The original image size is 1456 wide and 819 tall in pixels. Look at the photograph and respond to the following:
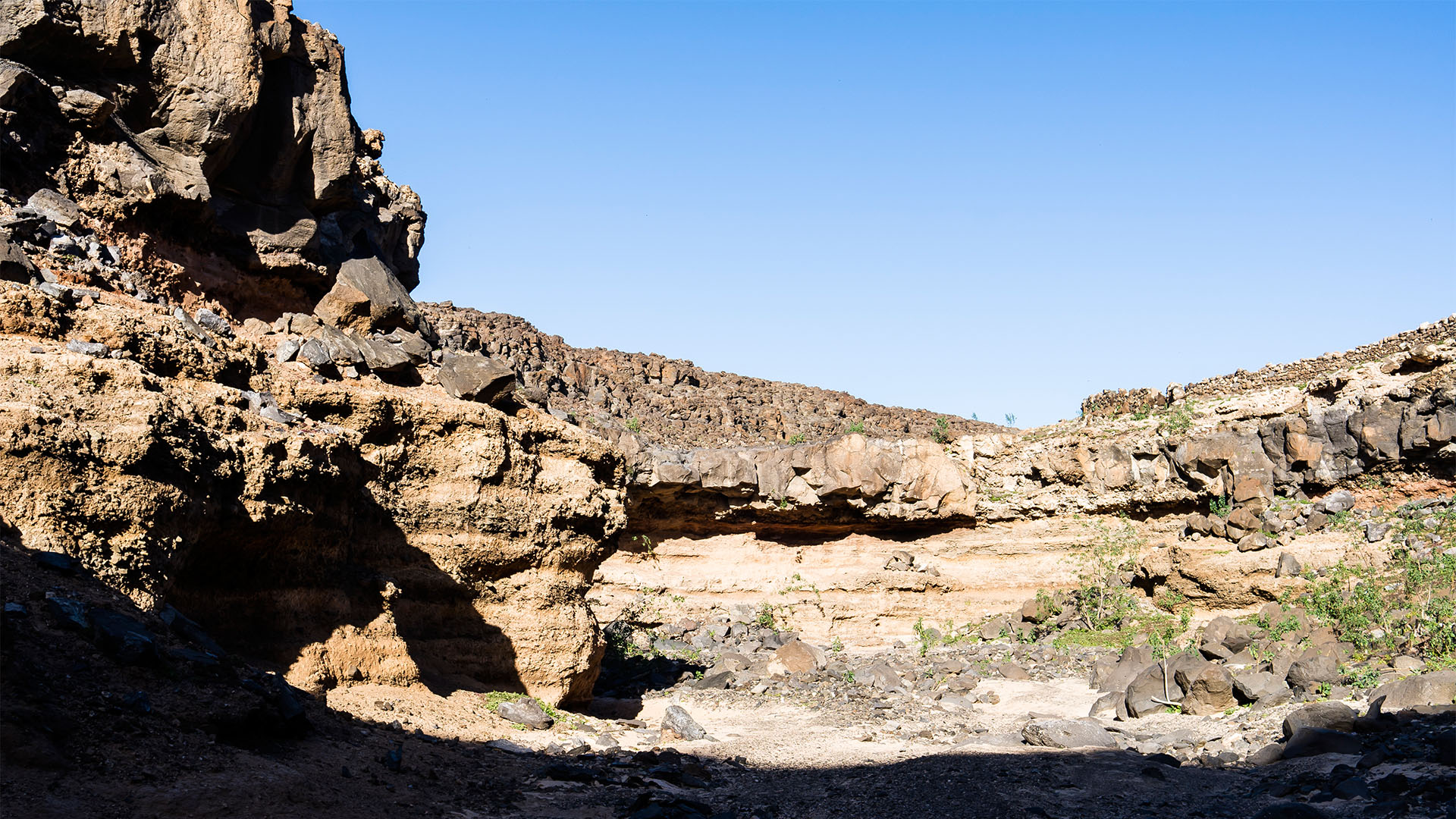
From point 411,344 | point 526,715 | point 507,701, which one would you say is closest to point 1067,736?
point 526,715

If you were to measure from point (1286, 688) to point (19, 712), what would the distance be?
41.5 feet

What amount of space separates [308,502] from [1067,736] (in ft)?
28.2

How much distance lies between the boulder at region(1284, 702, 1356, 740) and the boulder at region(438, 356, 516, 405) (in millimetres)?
9256

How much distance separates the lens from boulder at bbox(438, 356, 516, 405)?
11664 millimetres

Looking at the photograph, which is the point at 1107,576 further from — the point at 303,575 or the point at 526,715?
the point at 303,575

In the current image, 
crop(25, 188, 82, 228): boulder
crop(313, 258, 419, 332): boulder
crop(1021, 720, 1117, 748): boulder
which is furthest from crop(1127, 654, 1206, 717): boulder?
crop(25, 188, 82, 228): boulder

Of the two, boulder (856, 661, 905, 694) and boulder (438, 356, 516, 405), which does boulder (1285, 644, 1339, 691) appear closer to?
boulder (856, 661, 905, 694)

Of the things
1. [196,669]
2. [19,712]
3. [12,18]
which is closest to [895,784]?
[196,669]

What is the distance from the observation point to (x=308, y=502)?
8.56 meters

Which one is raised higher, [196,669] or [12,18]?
[12,18]

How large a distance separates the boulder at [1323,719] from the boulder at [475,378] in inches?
364

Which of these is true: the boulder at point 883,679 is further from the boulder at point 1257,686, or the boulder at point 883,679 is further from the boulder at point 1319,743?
the boulder at point 1319,743

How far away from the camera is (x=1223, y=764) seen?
9992mm

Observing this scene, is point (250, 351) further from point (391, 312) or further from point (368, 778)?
point (368, 778)
